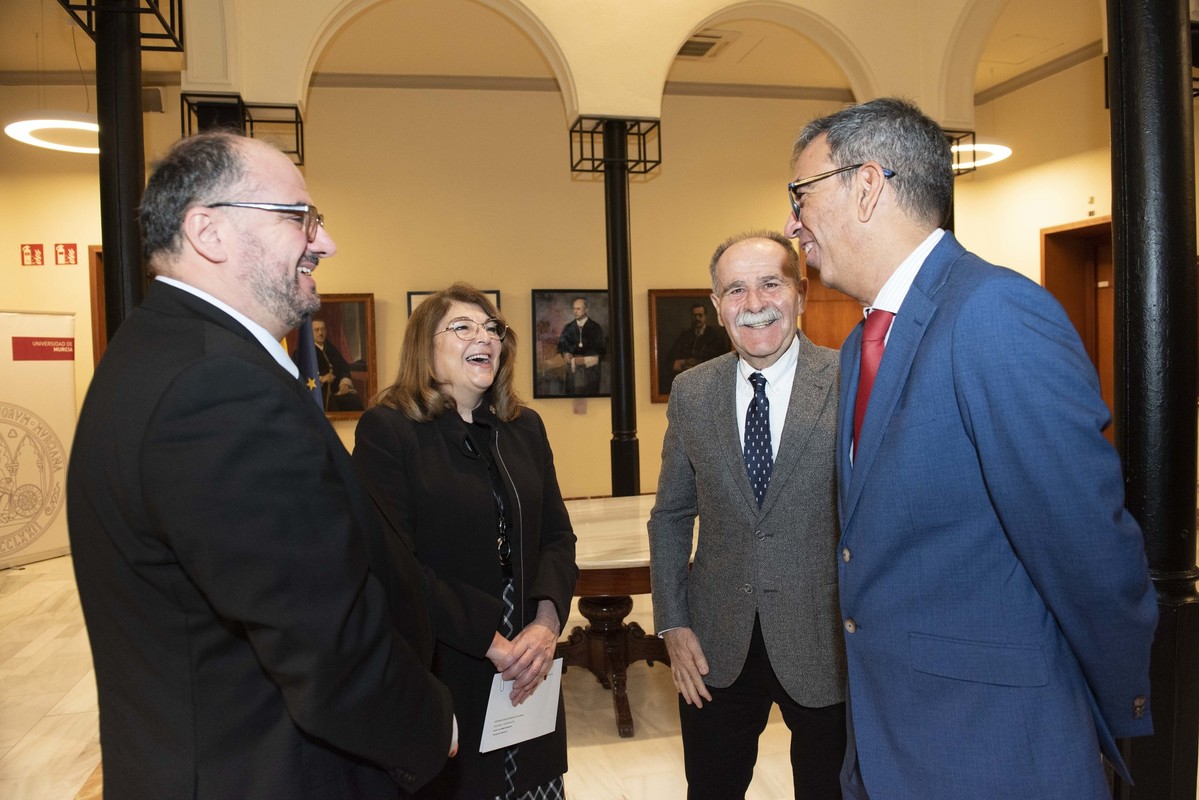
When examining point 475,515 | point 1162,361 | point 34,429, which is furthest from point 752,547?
point 34,429

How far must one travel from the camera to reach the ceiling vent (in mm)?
8641

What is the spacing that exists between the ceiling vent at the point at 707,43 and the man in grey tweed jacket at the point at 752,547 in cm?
700

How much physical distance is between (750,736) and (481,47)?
324 inches

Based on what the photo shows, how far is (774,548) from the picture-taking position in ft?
7.13

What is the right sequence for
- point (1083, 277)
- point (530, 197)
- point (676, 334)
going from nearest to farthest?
point (1083, 277), point (530, 197), point (676, 334)

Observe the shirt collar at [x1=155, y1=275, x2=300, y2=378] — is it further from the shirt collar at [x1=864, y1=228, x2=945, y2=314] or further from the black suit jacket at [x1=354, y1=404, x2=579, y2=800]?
the shirt collar at [x1=864, y1=228, x2=945, y2=314]

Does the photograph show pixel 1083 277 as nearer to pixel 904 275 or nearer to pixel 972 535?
pixel 904 275

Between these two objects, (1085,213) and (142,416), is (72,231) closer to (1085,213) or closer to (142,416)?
(142,416)

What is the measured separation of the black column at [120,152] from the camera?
445 cm

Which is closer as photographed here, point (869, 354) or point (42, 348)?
point (869, 354)

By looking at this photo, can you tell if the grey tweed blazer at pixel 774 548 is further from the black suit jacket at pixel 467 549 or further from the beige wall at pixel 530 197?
the beige wall at pixel 530 197

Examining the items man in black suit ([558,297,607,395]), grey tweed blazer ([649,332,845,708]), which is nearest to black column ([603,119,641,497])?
man in black suit ([558,297,607,395])

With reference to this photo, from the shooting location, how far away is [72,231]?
9.16m

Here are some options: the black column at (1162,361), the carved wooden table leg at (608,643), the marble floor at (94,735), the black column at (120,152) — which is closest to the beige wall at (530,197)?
the marble floor at (94,735)
